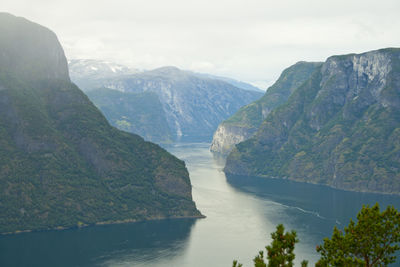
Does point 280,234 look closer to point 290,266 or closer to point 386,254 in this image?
point 290,266

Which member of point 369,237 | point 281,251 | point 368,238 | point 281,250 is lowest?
point 281,251

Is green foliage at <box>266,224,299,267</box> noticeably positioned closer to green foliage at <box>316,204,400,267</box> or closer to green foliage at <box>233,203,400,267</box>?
green foliage at <box>233,203,400,267</box>

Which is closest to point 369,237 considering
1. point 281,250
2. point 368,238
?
point 368,238

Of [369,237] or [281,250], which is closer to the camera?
[281,250]

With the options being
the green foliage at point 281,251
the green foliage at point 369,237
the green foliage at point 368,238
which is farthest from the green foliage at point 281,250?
the green foliage at point 369,237

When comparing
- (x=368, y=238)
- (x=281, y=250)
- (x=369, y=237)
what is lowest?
(x=281, y=250)

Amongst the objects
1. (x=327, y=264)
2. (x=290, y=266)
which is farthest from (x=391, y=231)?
(x=290, y=266)

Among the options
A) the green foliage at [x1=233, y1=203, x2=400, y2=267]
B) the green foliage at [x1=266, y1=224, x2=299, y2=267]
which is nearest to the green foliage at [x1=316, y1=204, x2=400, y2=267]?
the green foliage at [x1=233, y1=203, x2=400, y2=267]

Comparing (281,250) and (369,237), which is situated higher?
(369,237)

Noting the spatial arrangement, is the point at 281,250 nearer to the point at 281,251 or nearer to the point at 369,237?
the point at 281,251

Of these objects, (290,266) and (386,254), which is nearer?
(290,266)

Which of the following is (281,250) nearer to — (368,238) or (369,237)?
(368,238)
